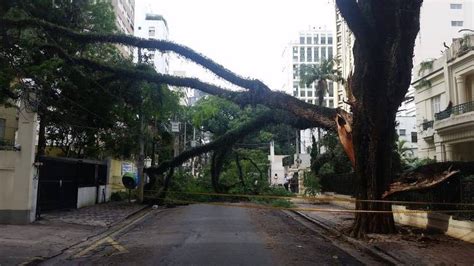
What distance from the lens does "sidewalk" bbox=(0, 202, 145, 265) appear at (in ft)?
36.0

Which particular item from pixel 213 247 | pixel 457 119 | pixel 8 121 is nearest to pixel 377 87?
pixel 213 247

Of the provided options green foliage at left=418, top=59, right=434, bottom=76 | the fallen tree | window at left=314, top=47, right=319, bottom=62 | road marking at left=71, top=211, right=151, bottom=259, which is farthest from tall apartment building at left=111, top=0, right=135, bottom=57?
road marking at left=71, top=211, right=151, bottom=259

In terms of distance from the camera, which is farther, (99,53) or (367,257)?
(99,53)

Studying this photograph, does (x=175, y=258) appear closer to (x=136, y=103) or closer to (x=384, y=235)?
(x=384, y=235)

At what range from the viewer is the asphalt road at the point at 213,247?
34.2 ft

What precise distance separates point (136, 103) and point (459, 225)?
49.8 ft

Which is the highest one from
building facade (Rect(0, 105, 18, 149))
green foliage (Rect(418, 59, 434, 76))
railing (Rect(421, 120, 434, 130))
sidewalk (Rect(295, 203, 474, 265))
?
green foliage (Rect(418, 59, 434, 76))

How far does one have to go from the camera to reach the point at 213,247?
39.5ft

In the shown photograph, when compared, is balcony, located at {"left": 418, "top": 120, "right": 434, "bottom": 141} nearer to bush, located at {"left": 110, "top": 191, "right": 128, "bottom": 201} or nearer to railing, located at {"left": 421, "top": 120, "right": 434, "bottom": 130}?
railing, located at {"left": 421, "top": 120, "right": 434, "bottom": 130}

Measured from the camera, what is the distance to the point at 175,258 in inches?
411

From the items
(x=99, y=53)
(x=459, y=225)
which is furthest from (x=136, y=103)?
(x=459, y=225)

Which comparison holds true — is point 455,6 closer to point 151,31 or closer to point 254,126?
point 254,126

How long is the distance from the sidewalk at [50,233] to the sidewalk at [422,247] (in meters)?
7.23

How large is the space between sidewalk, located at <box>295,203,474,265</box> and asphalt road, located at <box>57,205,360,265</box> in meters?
0.99
